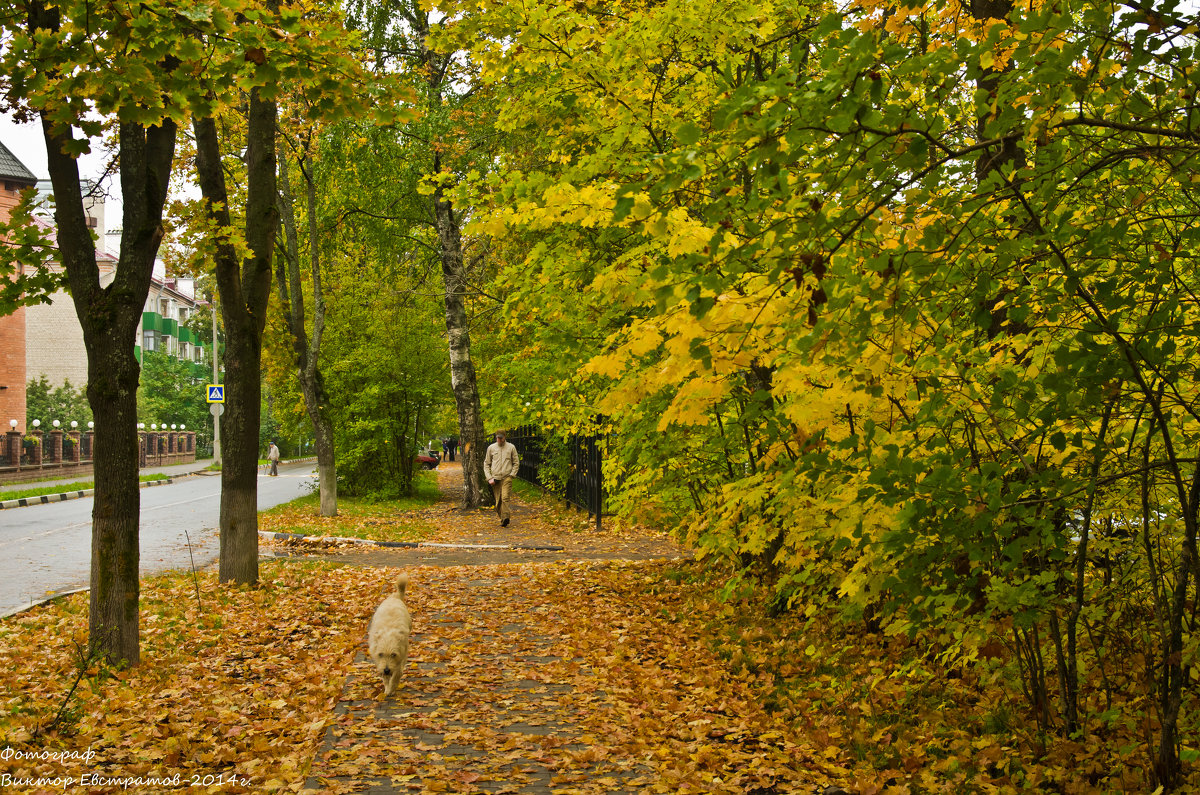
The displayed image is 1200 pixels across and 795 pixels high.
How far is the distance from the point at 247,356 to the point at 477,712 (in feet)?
18.3

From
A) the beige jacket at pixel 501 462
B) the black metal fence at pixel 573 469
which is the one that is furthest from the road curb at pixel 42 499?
the black metal fence at pixel 573 469

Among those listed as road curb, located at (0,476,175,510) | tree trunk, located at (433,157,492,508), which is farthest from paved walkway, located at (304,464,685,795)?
road curb, located at (0,476,175,510)

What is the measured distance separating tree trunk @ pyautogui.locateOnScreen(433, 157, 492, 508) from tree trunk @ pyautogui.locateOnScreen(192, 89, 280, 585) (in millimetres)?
9206

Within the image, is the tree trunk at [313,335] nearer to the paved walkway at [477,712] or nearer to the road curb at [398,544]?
the road curb at [398,544]

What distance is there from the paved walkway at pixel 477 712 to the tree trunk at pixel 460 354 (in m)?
10.1

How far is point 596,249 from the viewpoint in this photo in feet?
29.0

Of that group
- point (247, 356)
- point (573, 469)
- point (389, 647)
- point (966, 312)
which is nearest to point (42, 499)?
point (573, 469)

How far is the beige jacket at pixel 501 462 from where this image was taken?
17.8 metres

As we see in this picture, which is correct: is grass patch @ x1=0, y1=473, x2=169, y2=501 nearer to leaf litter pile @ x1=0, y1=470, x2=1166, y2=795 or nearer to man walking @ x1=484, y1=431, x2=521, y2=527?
man walking @ x1=484, y1=431, x2=521, y2=527

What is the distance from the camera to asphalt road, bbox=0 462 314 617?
10750 millimetres

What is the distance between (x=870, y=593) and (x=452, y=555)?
10.4 metres

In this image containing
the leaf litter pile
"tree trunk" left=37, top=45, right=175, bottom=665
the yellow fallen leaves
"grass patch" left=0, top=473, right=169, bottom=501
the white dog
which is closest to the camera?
the leaf litter pile

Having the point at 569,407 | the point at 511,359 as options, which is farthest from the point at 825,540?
the point at 511,359

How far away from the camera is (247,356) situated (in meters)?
9.66
